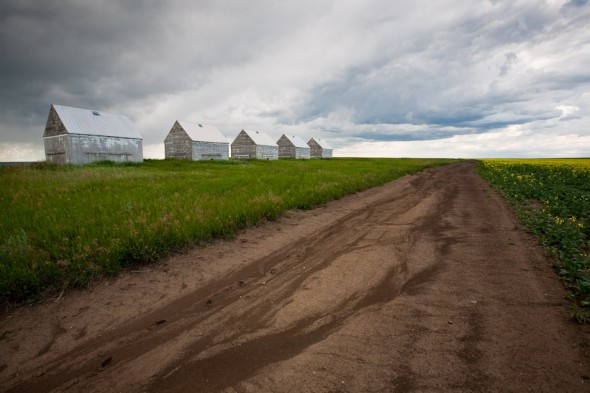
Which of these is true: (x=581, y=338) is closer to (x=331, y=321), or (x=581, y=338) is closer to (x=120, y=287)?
(x=331, y=321)

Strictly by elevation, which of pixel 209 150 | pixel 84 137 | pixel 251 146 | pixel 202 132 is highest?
pixel 202 132

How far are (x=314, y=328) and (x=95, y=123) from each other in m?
37.2

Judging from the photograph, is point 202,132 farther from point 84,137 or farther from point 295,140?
point 295,140

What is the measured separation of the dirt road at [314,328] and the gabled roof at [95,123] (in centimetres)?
3227

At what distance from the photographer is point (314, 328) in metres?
3.42

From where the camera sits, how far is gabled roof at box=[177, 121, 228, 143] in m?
44.9

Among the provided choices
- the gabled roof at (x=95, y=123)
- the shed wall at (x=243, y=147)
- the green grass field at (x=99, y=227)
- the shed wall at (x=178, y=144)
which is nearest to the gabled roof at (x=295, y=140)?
the shed wall at (x=243, y=147)

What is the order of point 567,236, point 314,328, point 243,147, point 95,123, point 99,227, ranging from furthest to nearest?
point 243,147 < point 95,123 < point 99,227 < point 567,236 < point 314,328

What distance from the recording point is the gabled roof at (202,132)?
44906mm

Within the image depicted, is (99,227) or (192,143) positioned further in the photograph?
(192,143)

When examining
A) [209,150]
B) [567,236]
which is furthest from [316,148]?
[567,236]

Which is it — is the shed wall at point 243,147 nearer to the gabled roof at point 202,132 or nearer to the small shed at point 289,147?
the gabled roof at point 202,132

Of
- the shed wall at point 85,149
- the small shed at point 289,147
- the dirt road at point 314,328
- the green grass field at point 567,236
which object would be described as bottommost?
the dirt road at point 314,328

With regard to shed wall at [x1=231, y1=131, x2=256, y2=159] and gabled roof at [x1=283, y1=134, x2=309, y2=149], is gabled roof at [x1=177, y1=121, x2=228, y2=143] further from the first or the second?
gabled roof at [x1=283, y1=134, x2=309, y2=149]
